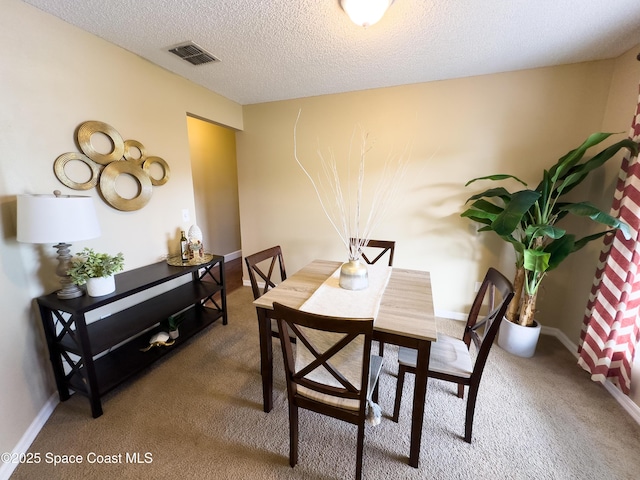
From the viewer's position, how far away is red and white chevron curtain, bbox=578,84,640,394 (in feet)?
5.10

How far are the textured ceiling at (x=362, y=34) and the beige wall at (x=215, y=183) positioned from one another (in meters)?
1.89

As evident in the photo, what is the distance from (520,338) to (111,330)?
3190 millimetres

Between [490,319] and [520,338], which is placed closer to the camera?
[490,319]

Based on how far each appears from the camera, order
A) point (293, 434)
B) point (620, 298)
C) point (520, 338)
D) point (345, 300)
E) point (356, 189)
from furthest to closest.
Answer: point (356, 189) → point (520, 338) → point (620, 298) → point (345, 300) → point (293, 434)

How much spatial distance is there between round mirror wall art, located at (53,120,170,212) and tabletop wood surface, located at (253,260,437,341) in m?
1.42

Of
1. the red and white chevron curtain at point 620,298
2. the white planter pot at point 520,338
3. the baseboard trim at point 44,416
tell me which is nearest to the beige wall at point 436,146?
the white planter pot at point 520,338

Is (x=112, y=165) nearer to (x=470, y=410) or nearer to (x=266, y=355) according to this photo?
(x=266, y=355)

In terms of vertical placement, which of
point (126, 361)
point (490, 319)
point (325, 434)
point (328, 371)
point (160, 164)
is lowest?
point (325, 434)

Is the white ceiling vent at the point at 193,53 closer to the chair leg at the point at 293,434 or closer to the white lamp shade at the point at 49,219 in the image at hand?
the white lamp shade at the point at 49,219

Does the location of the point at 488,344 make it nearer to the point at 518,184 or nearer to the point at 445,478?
the point at 445,478

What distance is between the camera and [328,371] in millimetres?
1158

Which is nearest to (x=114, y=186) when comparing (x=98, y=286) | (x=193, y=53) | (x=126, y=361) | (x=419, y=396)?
(x=98, y=286)

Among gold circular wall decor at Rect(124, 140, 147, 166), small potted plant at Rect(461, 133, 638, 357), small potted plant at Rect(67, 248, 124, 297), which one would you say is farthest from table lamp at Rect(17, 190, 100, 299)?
small potted plant at Rect(461, 133, 638, 357)

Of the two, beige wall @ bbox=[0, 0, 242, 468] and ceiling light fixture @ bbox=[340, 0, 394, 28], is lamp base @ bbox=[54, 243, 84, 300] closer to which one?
beige wall @ bbox=[0, 0, 242, 468]
